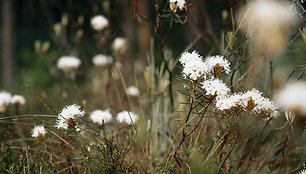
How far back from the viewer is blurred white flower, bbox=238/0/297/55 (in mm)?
1015

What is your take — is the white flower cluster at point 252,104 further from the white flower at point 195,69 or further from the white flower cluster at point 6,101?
the white flower cluster at point 6,101

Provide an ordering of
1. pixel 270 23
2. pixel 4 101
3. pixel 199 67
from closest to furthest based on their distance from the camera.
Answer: pixel 199 67, pixel 270 23, pixel 4 101

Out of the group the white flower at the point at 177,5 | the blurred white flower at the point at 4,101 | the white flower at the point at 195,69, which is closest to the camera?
the white flower at the point at 195,69

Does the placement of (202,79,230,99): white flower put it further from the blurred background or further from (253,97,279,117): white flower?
the blurred background

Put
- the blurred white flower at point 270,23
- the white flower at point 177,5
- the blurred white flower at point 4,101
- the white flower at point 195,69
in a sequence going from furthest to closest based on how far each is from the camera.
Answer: the blurred white flower at point 4,101 → the white flower at point 177,5 → the blurred white flower at point 270,23 → the white flower at point 195,69

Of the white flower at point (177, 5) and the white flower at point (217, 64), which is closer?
the white flower at point (217, 64)

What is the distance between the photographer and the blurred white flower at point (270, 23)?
3.33 feet

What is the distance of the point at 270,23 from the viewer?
1042 millimetres

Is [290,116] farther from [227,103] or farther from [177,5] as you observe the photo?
[177,5]

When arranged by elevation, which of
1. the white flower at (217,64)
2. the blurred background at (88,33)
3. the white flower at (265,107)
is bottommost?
the white flower at (265,107)

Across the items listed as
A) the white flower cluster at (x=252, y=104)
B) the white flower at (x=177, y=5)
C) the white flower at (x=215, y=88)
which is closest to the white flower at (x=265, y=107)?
the white flower cluster at (x=252, y=104)

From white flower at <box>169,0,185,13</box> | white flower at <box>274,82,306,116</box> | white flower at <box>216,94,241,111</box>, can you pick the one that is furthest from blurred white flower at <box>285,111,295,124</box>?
white flower at <box>169,0,185,13</box>

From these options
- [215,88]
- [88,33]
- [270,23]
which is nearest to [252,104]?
[215,88]

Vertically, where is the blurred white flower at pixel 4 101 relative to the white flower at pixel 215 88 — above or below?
above
